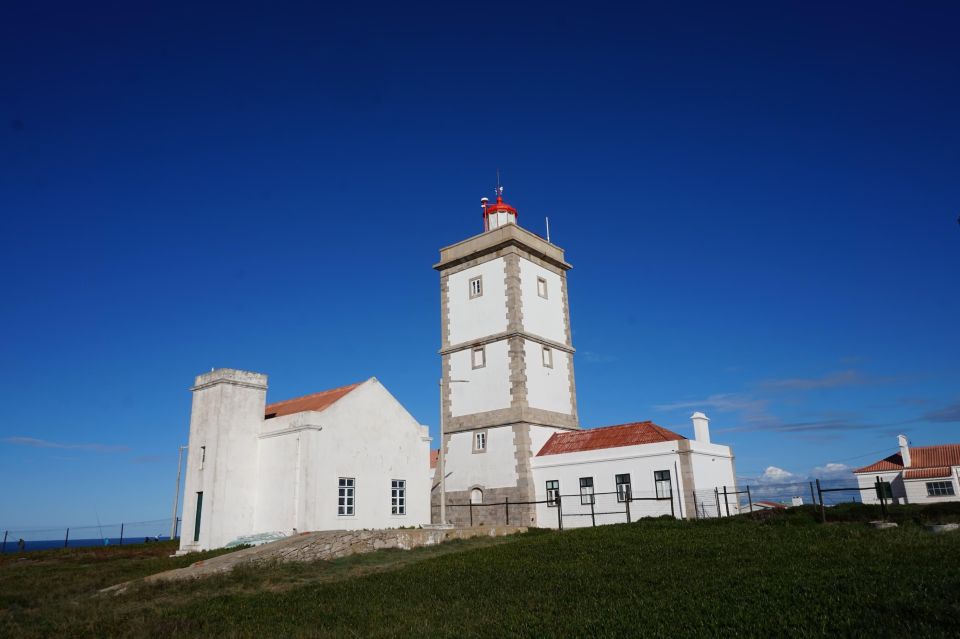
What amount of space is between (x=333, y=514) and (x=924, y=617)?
20006mm

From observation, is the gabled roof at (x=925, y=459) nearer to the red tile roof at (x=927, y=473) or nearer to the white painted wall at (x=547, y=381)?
the red tile roof at (x=927, y=473)

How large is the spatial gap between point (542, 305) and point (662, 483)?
11.1 meters

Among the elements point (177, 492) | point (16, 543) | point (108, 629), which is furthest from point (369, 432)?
point (16, 543)

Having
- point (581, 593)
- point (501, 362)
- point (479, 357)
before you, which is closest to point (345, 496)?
point (501, 362)

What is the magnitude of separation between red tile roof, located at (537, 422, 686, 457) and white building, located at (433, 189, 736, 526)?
0.20ft

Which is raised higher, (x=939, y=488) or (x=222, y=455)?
(x=222, y=455)

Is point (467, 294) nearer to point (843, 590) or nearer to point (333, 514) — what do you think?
point (333, 514)

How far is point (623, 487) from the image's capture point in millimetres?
26719

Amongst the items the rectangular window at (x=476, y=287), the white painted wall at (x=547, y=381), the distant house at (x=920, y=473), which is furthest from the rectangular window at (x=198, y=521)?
the distant house at (x=920, y=473)

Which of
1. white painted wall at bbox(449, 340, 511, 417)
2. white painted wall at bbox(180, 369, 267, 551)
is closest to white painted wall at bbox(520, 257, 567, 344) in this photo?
white painted wall at bbox(449, 340, 511, 417)

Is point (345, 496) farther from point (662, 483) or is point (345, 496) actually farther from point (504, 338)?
point (662, 483)

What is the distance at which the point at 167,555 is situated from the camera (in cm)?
2386

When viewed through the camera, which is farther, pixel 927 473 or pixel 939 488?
pixel 927 473

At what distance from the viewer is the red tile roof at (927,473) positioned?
127 feet
